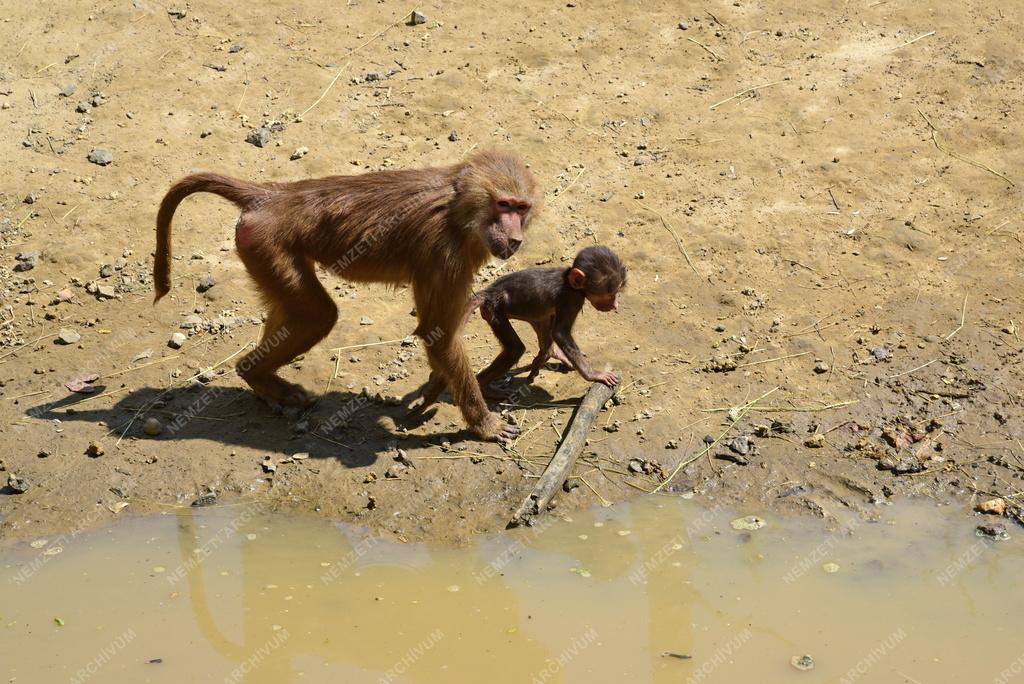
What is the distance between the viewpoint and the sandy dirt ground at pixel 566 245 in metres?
6.70

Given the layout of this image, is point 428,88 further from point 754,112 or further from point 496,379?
point 496,379

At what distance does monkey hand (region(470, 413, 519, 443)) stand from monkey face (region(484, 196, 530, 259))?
1172mm

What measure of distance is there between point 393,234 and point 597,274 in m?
1.37

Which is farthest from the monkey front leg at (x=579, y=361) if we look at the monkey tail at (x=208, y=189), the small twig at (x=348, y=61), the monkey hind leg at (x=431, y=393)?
the small twig at (x=348, y=61)

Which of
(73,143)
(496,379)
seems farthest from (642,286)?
(73,143)

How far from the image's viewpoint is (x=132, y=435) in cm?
696

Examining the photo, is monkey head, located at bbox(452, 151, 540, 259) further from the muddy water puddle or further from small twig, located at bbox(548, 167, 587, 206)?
small twig, located at bbox(548, 167, 587, 206)

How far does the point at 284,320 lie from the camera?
269 inches

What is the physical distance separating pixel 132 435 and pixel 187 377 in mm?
673

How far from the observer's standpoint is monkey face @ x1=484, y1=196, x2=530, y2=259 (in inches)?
245

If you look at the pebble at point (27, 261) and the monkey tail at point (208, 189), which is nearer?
the monkey tail at point (208, 189)

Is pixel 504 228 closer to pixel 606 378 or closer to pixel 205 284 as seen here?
pixel 606 378

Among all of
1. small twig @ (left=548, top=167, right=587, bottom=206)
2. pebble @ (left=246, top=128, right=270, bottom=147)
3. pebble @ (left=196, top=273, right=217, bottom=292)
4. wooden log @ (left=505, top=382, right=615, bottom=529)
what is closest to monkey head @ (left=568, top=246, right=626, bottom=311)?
wooden log @ (left=505, top=382, right=615, bottom=529)

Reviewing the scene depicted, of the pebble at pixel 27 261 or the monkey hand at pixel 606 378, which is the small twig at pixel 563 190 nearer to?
the monkey hand at pixel 606 378
